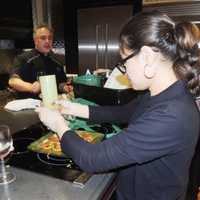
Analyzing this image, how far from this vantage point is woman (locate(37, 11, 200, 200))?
687 millimetres

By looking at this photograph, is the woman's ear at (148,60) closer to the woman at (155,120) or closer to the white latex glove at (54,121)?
the woman at (155,120)

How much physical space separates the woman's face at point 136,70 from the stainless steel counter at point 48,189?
349 millimetres

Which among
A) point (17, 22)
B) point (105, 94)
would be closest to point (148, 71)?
point (105, 94)

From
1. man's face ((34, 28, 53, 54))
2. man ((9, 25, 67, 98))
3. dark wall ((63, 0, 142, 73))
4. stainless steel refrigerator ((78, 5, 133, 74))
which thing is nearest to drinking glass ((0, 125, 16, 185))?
man ((9, 25, 67, 98))

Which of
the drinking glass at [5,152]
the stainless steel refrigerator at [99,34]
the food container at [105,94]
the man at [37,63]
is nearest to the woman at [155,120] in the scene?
the drinking glass at [5,152]

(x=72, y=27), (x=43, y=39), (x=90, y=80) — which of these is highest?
(x=72, y=27)

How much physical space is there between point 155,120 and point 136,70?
168mm

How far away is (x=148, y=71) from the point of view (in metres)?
0.75

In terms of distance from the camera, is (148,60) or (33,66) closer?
(148,60)

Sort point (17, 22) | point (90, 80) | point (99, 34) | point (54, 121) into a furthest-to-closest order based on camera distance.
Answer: point (99, 34)
point (17, 22)
point (90, 80)
point (54, 121)

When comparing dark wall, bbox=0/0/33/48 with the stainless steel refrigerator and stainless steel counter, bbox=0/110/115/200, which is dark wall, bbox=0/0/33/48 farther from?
stainless steel counter, bbox=0/110/115/200

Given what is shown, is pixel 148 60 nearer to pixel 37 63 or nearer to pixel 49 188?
pixel 49 188

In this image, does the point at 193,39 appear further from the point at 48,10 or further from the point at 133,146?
the point at 48,10

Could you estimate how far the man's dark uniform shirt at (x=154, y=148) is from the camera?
68cm
